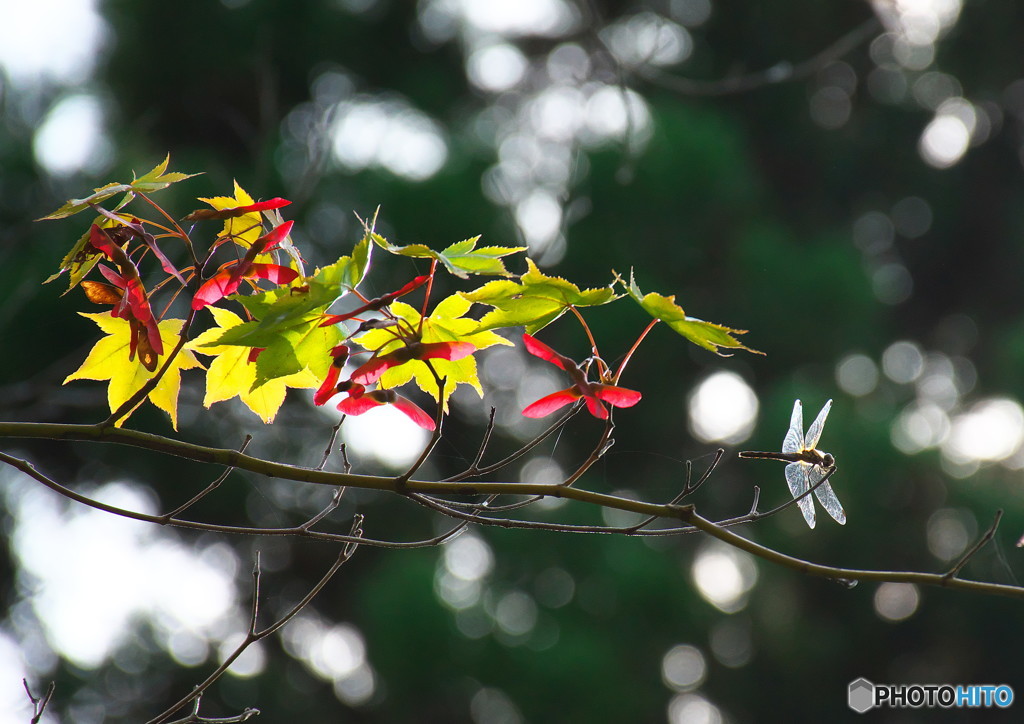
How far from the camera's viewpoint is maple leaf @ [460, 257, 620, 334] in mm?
398

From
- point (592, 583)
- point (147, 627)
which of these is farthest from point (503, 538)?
point (147, 627)

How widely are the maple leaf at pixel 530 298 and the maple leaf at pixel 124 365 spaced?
17 cm

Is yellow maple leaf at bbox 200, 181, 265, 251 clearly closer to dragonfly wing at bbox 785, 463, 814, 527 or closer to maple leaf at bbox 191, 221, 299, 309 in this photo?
maple leaf at bbox 191, 221, 299, 309

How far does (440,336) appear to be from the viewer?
42 centimetres

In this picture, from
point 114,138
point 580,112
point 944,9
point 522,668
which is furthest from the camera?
point 944,9

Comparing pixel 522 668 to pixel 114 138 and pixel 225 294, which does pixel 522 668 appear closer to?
pixel 114 138

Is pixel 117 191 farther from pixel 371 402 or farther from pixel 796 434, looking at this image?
pixel 796 434

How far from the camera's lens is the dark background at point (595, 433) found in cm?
267

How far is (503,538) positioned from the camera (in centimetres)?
312

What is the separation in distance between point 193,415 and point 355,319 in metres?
2.51

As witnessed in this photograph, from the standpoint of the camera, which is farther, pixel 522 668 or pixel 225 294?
pixel 522 668

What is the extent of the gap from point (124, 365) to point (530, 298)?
23 centimetres

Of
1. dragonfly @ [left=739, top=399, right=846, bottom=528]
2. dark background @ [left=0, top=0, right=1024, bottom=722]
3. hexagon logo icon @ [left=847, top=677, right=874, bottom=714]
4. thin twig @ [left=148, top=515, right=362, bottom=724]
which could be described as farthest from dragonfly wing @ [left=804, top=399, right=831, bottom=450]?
hexagon logo icon @ [left=847, top=677, right=874, bottom=714]

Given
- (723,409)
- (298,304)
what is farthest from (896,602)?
(298,304)
